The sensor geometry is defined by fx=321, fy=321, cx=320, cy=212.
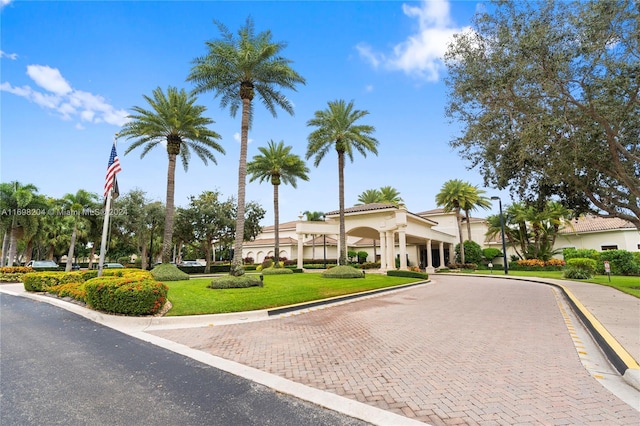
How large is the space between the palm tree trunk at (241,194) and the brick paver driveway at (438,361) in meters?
7.33

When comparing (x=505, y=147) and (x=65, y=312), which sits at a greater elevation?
(x=505, y=147)

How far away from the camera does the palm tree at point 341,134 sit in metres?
26.8

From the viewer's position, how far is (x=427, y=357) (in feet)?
19.8

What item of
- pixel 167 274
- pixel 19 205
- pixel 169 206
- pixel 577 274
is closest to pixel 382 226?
pixel 577 274

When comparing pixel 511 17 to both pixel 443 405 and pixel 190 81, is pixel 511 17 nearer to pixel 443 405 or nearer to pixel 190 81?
pixel 443 405

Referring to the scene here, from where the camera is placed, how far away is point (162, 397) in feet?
14.3

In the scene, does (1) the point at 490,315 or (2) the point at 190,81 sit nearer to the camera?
(1) the point at 490,315

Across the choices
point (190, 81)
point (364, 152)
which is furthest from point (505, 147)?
point (190, 81)

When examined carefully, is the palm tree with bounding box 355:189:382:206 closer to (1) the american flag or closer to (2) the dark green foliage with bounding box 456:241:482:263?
(2) the dark green foliage with bounding box 456:241:482:263

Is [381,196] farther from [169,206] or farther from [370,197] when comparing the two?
[169,206]

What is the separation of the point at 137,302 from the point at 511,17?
611 inches

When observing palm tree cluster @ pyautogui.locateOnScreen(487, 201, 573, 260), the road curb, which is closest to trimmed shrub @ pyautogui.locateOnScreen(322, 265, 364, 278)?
the road curb

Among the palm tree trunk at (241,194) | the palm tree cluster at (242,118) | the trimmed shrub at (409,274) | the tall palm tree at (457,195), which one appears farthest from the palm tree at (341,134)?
the tall palm tree at (457,195)

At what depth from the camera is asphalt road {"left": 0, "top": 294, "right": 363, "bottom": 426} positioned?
3.79m
